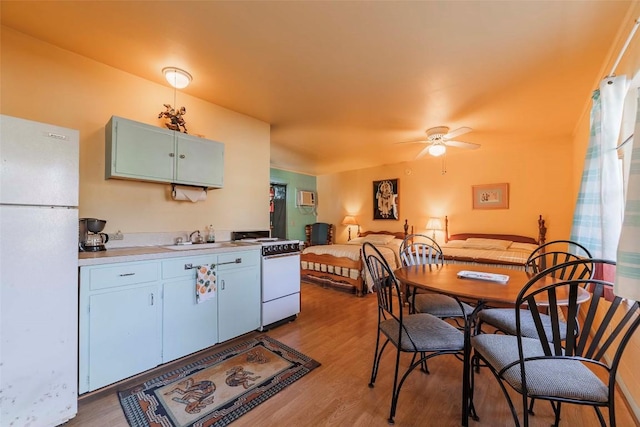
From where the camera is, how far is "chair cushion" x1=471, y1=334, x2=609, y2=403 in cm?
110

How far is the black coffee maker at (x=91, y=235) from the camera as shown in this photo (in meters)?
2.05

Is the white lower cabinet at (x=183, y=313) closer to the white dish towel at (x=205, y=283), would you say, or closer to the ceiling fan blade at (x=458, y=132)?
the white dish towel at (x=205, y=283)

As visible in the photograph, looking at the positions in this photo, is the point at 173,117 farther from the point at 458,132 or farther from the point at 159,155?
the point at 458,132

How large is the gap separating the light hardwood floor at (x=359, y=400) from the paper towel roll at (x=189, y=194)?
1457 millimetres

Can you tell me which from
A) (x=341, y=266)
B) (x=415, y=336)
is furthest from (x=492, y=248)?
(x=415, y=336)

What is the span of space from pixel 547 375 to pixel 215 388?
6.38 feet

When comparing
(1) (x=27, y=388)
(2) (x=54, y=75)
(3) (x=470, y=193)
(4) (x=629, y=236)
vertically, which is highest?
(2) (x=54, y=75)

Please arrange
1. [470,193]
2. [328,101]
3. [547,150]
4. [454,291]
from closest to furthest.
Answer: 1. [454,291]
2. [328,101]
3. [547,150]
4. [470,193]

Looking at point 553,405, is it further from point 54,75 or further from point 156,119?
point 54,75

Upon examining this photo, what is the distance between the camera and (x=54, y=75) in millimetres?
2059

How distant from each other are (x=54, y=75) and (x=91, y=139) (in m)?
0.50

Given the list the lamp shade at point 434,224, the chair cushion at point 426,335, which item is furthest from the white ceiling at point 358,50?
the lamp shade at point 434,224

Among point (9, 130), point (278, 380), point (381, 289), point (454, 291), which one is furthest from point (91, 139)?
point (454, 291)

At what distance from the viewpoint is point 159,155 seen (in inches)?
93.9
